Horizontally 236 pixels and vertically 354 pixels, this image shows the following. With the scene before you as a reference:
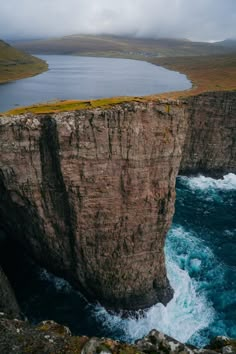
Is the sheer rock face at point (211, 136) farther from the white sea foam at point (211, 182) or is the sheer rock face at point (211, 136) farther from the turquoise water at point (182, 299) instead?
the turquoise water at point (182, 299)

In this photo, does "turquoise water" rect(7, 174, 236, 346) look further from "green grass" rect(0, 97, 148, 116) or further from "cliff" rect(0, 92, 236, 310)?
"green grass" rect(0, 97, 148, 116)

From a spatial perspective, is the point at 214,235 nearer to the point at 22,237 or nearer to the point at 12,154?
the point at 22,237

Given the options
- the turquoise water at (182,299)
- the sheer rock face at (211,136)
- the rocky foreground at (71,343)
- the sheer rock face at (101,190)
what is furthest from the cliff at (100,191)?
the sheer rock face at (211,136)

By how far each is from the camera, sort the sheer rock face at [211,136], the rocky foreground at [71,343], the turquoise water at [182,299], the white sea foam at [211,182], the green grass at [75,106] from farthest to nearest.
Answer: the sheer rock face at [211,136], the white sea foam at [211,182], the turquoise water at [182,299], the green grass at [75,106], the rocky foreground at [71,343]

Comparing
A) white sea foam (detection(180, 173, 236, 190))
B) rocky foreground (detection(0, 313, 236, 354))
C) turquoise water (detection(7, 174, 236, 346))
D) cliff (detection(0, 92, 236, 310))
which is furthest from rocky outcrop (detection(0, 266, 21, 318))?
white sea foam (detection(180, 173, 236, 190))

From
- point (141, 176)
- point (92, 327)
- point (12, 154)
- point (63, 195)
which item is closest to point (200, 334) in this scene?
point (92, 327)

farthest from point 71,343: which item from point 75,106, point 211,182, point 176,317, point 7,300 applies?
point 211,182

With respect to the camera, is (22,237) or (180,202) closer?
(22,237)
